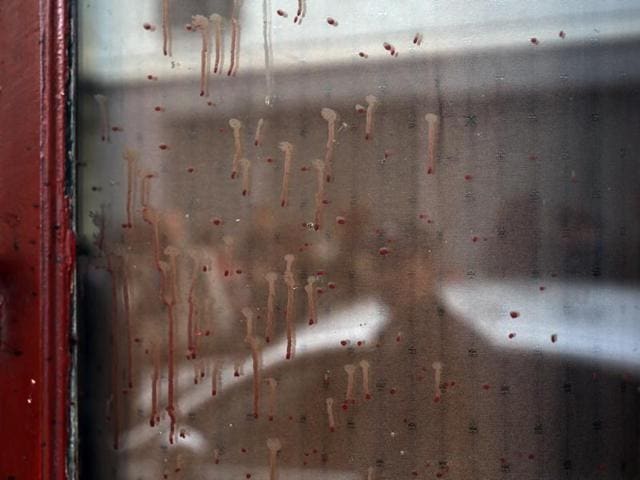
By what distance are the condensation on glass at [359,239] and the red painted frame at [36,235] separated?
47mm

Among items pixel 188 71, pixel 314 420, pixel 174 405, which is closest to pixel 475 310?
pixel 314 420

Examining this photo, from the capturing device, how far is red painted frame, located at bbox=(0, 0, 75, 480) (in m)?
1.08

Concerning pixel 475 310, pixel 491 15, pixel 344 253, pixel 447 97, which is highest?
pixel 491 15

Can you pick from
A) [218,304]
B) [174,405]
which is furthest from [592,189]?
[174,405]

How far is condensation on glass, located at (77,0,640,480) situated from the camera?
1.05 m

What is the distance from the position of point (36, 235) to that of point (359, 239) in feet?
2.02

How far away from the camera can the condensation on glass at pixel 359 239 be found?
1.05 meters

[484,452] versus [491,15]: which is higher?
[491,15]

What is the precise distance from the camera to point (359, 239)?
109 centimetres

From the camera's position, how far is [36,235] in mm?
1081

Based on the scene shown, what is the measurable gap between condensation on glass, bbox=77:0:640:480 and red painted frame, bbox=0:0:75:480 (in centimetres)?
5

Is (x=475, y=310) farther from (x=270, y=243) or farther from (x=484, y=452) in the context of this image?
(x=270, y=243)

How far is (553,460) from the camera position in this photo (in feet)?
3.51

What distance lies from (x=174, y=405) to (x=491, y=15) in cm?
96
